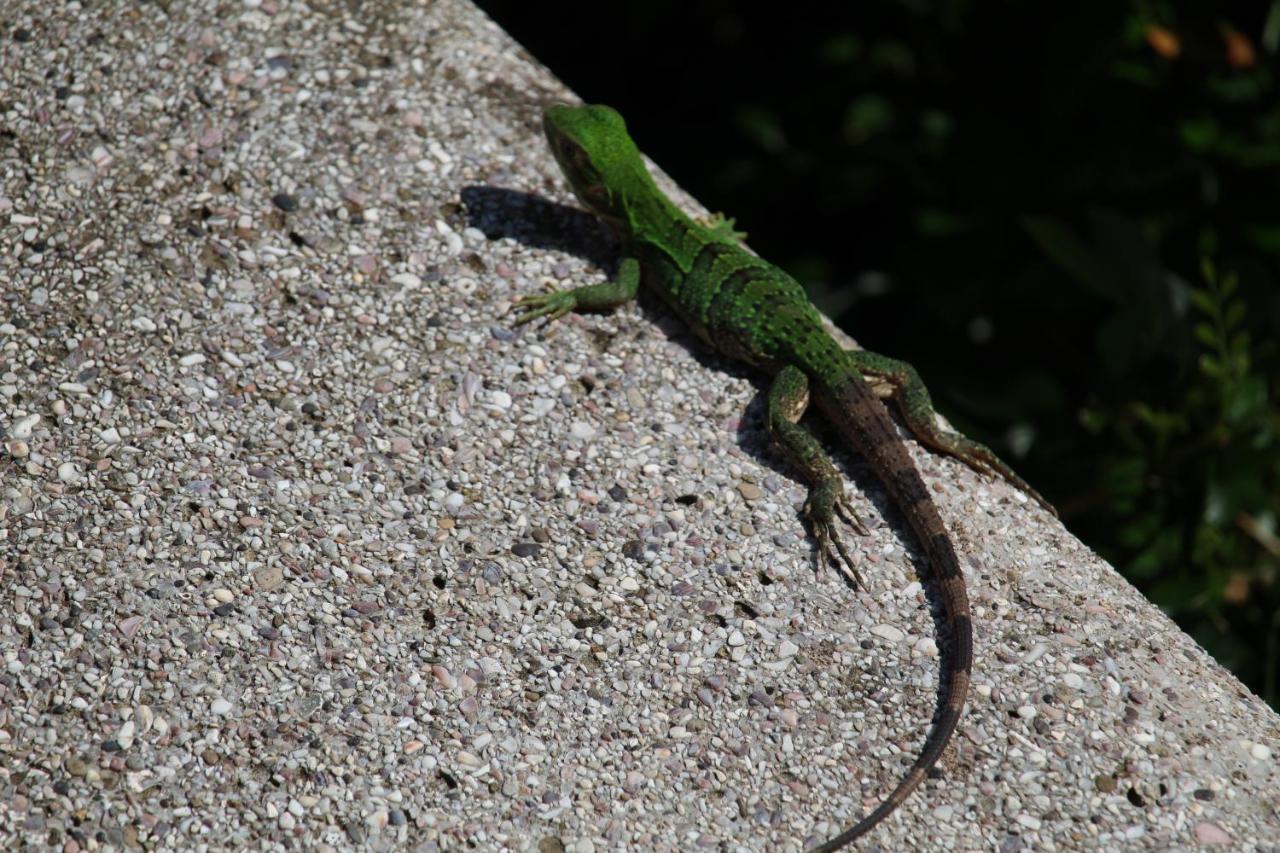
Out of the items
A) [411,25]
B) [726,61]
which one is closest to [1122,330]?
[726,61]

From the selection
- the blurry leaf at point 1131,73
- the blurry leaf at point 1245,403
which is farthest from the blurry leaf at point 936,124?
the blurry leaf at point 1245,403

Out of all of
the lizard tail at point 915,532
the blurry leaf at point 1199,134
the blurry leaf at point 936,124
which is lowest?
the lizard tail at point 915,532

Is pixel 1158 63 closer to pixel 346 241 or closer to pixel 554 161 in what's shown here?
pixel 554 161

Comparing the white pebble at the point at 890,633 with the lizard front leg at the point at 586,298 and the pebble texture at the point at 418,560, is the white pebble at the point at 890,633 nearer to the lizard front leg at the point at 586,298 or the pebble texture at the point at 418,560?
the pebble texture at the point at 418,560

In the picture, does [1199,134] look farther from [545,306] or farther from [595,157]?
[545,306]

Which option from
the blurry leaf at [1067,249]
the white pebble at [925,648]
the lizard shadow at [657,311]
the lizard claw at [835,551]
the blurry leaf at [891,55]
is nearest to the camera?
the white pebble at [925,648]

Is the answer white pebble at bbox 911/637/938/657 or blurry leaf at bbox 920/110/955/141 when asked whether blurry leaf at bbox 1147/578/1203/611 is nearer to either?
white pebble at bbox 911/637/938/657
